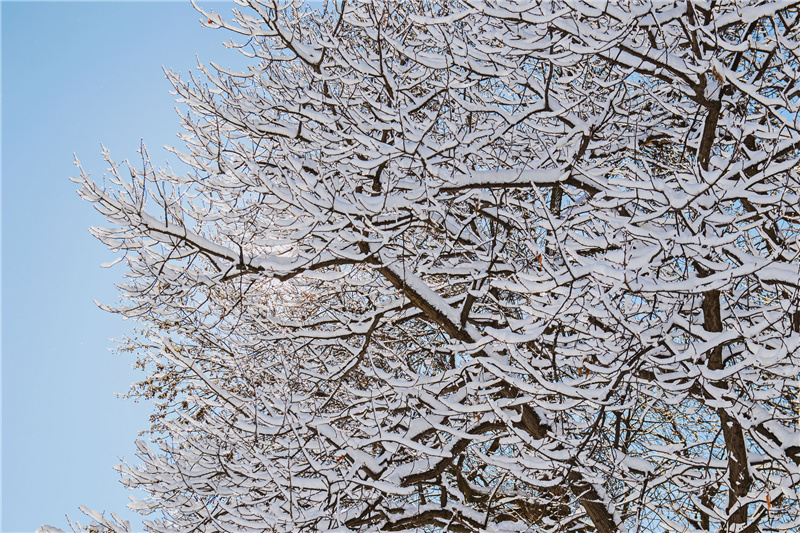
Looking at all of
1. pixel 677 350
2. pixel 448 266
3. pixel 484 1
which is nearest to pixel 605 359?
pixel 677 350

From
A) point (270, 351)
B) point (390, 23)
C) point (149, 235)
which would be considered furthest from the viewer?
point (270, 351)

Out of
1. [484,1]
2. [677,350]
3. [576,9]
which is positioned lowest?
[677,350]

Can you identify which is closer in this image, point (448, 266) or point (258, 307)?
point (448, 266)

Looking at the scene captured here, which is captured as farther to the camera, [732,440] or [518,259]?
[518,259]

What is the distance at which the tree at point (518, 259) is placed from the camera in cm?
355

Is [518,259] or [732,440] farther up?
[518,259]

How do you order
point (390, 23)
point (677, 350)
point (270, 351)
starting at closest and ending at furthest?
point (677, 350) < point (390, 23) < point (270, 351)

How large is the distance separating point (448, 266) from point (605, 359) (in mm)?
1772

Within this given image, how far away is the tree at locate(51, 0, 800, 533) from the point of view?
3549 mm

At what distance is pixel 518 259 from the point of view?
16.7 ft

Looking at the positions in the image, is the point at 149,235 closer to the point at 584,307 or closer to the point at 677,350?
the point at 584,307

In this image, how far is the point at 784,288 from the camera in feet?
13.4

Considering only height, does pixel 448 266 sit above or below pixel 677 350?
above

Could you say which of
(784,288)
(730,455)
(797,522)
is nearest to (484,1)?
(784,288)
